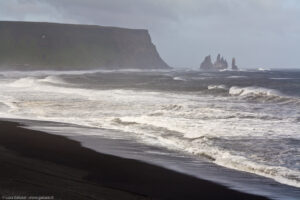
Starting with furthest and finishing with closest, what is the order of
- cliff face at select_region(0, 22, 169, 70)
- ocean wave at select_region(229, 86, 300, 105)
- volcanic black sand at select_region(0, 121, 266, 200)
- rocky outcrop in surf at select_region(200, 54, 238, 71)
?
1. rocky outcrop in surf at select_region(200, 54, 238, 71)
2. cliff face at select_region(0, 22, 169, 70)
3. ocean wave at select_region(229, 86, 300, 105)
4. volcanic black sand at select_region(0, 121, 266, 200)

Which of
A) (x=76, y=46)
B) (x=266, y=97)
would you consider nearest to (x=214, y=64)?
(x=76, y=46)

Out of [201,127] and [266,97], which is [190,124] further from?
[266,97]

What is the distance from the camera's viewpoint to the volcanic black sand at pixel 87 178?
297 inches

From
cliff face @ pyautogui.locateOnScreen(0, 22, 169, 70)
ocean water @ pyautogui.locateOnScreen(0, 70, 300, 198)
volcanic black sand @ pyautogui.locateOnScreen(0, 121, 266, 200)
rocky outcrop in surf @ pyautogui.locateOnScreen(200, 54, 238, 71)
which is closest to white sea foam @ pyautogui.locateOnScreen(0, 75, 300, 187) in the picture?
ocean water @ pyautogui.locateOnScreen(0, 70, 300, 198)

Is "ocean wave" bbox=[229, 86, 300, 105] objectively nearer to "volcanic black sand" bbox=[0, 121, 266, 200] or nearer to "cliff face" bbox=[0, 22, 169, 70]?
"volcanic black sand" bbox=[0, 121, 266, 200]

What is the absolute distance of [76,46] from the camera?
533 ft

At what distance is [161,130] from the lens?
15.8 meters

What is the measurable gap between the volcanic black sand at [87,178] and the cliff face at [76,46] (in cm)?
13768

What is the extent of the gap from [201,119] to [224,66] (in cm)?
16930

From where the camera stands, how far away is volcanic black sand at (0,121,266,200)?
7.55m

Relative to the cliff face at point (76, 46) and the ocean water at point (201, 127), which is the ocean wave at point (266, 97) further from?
the cliff face at point (76, 46)

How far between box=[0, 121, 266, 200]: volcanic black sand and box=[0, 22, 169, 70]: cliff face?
13768 centimetres

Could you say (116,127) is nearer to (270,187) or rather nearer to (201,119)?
(201,119)

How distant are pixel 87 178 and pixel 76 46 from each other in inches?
6171
